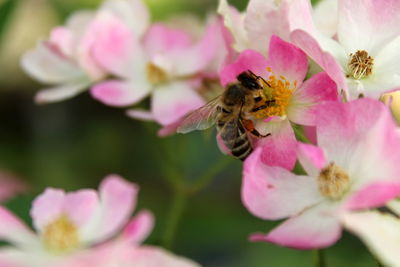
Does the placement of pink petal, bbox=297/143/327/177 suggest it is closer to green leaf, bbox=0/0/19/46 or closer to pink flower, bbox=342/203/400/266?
pink flower, bbox=342/203/400/266

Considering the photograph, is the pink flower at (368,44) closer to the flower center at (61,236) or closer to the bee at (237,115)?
the bee at (237,115)

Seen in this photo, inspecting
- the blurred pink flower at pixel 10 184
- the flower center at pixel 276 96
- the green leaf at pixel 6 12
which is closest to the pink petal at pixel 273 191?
the flower center at pixel 276 96

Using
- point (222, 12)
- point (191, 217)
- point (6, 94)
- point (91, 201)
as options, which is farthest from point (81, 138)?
point (91, 201)

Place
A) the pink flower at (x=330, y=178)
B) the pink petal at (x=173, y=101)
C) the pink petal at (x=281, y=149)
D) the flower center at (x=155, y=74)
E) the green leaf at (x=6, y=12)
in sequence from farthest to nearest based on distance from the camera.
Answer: the green leaf at (x=6, y=12), the flower center at (x=155, y=74), the pink petal at (x=173, y=101), the pink petal at (x=281, y=149), the pink flower at (x=330, y=178)

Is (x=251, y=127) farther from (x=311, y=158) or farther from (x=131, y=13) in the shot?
(x=131, y=13)

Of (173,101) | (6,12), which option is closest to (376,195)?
(173,101)

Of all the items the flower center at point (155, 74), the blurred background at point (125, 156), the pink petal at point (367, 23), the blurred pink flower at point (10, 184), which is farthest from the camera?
the blurred pink flower at point (10, 184)
